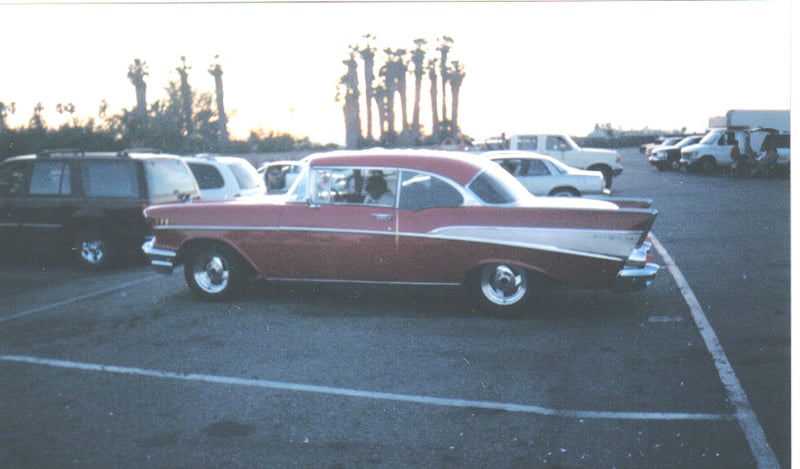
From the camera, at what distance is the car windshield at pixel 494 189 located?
819 centimetres

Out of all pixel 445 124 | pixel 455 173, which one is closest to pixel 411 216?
pixel 455 173

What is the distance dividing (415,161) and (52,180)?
600 centimetres

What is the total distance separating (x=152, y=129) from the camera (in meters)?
30.1

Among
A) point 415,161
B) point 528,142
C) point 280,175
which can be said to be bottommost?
point 280,175

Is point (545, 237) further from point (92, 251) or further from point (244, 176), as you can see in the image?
point (244, 176)

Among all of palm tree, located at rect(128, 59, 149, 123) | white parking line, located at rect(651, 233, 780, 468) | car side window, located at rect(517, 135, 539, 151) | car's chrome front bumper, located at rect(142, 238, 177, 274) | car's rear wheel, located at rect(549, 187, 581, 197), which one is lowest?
white parking line, located at rect(651, 233, 780, 468)

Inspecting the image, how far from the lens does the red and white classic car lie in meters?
7.76

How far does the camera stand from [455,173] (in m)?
8.30

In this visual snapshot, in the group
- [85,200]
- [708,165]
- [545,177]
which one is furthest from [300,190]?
[708,165]

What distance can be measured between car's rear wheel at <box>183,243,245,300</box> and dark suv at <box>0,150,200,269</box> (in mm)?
2690

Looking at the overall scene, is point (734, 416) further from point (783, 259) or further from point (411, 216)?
point (783, 259)

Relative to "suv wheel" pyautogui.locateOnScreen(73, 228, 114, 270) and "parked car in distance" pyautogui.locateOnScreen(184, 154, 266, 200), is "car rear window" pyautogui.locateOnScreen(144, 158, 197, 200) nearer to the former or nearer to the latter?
"suv wheel" pyautogui.locateOnScreen(73, 228, 114, 270)

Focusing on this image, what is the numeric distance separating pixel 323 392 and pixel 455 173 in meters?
3.21

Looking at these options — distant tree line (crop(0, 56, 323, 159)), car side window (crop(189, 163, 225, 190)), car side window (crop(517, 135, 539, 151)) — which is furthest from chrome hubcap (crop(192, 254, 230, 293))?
car side window (crop(517, 135, 539, 151))
